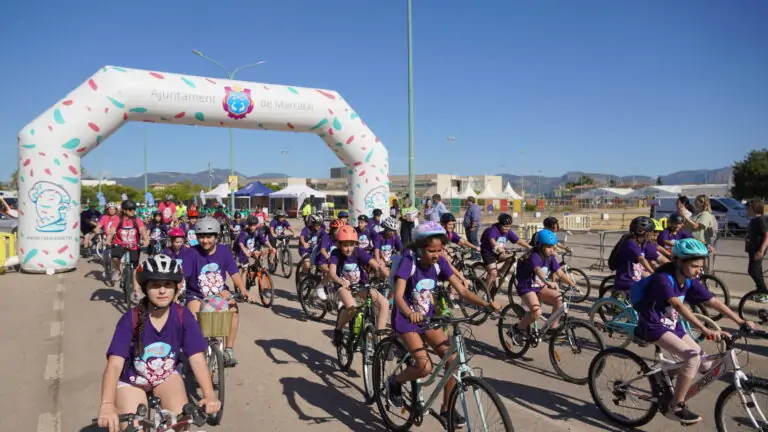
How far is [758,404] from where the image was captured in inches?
149

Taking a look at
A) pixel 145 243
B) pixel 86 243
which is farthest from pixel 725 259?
pixel 86 243

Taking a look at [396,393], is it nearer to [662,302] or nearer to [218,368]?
[218,368]

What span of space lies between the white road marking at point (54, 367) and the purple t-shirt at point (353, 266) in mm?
3423

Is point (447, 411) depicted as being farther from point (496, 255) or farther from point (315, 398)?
point (496, 255)

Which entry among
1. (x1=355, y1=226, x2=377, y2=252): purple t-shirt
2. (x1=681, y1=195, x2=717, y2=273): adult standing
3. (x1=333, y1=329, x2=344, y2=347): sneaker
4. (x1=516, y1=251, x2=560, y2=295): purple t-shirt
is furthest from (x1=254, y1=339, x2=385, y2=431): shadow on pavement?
(x1=681, y1=195, x2=717, y2=273): adult standing

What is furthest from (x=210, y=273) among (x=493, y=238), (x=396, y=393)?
(x=493, y=238)

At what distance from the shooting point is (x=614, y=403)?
471 centimetres

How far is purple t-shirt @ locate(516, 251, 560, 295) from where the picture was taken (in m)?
6.22

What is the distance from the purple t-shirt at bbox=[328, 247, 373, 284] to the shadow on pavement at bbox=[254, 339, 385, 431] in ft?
3.51

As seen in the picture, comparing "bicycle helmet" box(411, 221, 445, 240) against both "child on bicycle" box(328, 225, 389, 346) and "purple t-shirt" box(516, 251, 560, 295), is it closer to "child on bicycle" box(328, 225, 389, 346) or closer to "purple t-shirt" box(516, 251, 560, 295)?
"child on bicycle" box(328, 225, 389, 346)

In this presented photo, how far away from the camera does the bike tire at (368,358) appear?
517 centimetres

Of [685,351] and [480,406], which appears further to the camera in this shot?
[685,351]

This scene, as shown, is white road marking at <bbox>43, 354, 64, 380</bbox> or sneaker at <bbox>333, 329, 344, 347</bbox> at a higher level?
sneaker at <bbox>333, 329, 344, 347</bbox>

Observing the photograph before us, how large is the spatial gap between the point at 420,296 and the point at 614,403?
2.08 metres
